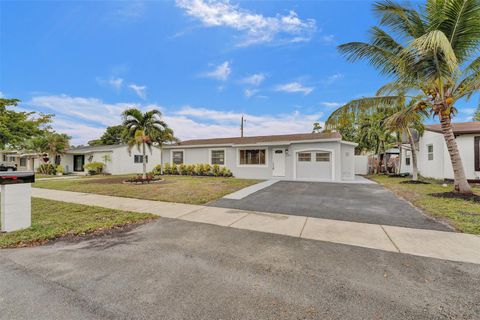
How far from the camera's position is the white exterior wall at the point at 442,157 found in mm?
11523

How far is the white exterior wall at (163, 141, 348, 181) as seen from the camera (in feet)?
46.0

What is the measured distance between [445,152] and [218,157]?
50.9ft

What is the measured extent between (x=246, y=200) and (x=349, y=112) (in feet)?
20.4

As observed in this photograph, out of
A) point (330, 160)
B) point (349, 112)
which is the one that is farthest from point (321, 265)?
point (330, 160)

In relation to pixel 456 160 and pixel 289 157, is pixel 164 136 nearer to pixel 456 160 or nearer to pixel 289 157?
pixel 289 157

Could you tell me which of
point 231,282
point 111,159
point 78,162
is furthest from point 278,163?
point 78,162

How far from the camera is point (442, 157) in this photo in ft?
41.4

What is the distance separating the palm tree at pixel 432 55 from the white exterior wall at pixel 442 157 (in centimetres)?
542

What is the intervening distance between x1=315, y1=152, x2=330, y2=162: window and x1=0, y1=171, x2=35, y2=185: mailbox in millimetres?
14511

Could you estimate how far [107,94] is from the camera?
18.8m

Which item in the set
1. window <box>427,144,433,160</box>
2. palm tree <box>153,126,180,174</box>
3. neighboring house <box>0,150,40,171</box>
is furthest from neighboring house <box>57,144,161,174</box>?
window <box>427,144,433,160</box>

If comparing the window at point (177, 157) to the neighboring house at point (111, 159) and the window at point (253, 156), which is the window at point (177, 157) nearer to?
the neighboring house at point (111, 159)

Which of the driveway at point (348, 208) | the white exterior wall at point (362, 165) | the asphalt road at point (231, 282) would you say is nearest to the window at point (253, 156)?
the driveway at point (348, 208)

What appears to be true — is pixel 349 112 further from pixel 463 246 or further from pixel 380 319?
pixel 380 319
